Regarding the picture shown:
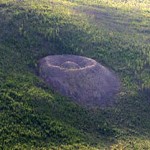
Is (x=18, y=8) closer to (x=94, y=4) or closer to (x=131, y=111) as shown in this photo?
(x=94, y=4)

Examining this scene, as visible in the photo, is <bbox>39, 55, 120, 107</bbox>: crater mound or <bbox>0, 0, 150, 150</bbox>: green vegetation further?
<bbox>39, 55, 120, 107</bbox>: crater mound

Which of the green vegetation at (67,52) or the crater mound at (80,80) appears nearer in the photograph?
the green vegetation at (67,52)

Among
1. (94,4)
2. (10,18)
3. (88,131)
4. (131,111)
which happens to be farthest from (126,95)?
(94,4)

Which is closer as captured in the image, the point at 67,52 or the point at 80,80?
the point at 80,80
